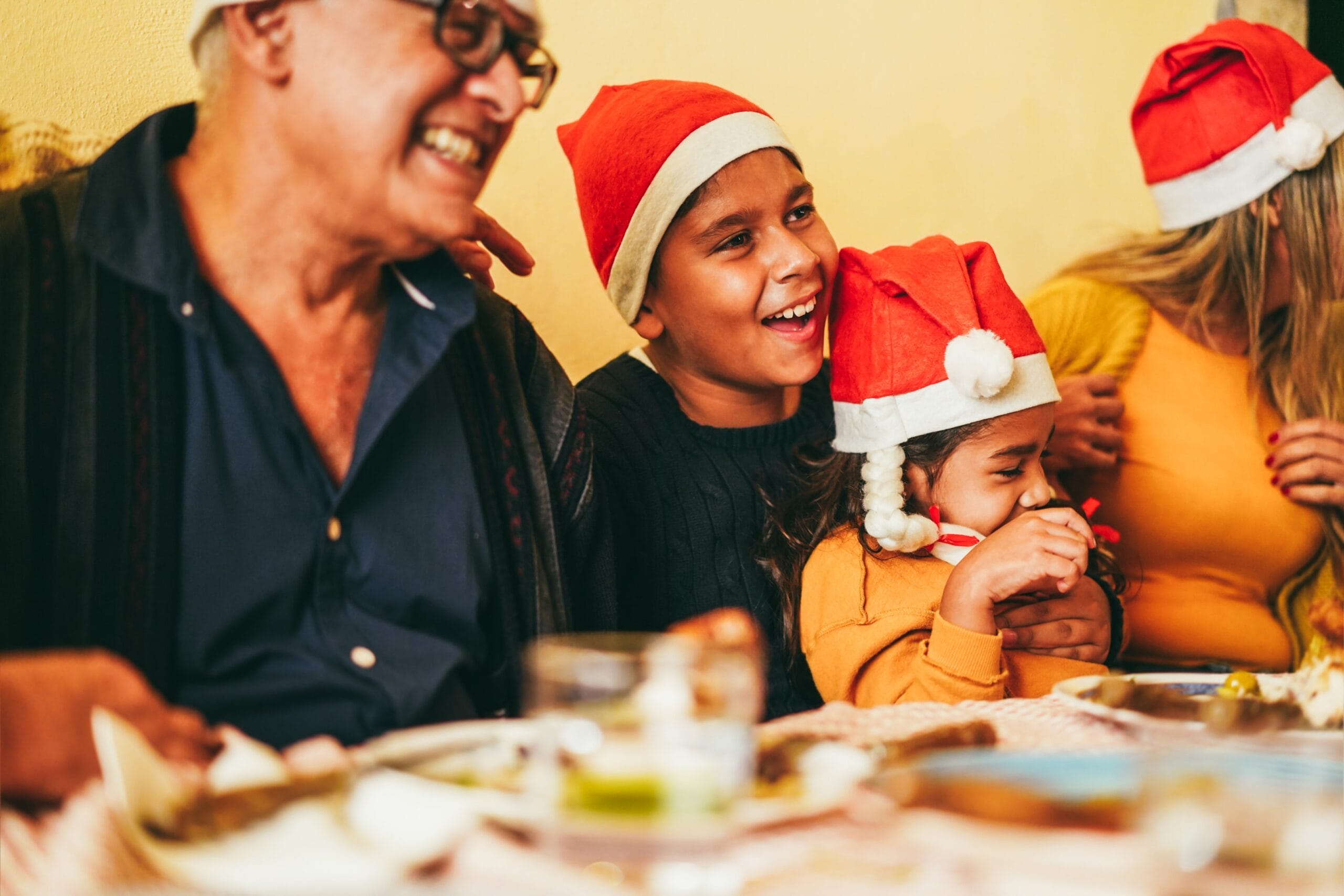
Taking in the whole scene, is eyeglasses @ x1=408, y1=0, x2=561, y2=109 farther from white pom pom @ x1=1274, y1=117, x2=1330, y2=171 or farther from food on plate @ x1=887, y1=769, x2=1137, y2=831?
white pom pom @ x1=1274, y1=117, x2=1330, y2=171

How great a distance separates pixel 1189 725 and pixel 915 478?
96cm

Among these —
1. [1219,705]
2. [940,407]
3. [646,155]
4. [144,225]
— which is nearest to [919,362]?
[940,407]

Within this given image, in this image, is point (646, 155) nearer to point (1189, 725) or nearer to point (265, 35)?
point (265, 35)

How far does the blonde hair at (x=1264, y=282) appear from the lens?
228 cm

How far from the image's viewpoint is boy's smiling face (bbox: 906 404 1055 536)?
1.90m

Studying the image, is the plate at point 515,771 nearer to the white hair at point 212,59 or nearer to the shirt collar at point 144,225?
the shirt collar at point 144,225

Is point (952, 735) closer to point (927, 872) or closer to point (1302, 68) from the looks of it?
point (927, 872)

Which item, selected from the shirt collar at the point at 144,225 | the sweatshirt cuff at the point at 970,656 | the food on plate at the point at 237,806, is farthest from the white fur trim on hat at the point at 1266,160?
the food on plate at the point at 237,806

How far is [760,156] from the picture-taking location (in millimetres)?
1961

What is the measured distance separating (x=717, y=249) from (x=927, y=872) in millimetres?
1394

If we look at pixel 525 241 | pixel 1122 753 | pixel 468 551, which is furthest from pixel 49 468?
pixel 525 241

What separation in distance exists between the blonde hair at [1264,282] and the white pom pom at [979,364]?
795 millimetres

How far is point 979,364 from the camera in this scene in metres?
1.79

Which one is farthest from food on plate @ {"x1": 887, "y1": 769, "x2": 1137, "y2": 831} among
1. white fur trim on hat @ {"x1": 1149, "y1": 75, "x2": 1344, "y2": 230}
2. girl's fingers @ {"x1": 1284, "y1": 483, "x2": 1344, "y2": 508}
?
white fur trim on hat @ {"x1": 1149, "y1": 75, "x2": 1344, "y2": 230}
